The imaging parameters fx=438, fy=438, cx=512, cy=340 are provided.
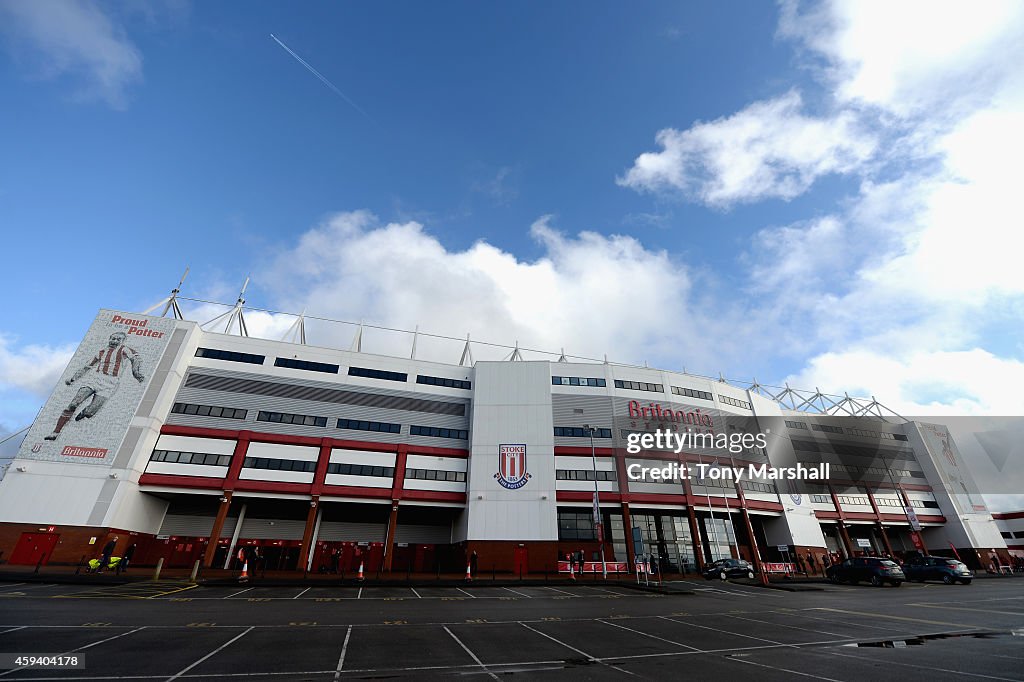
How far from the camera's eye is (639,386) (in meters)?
52.3

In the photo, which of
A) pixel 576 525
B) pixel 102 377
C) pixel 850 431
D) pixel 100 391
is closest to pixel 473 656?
pixel 576 525

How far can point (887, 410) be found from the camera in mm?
74250

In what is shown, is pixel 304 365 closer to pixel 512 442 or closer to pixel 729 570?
pixel 512 442

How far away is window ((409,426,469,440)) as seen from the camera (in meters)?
46.8

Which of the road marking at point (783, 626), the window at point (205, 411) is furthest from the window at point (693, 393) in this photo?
the window at point (205, 411)

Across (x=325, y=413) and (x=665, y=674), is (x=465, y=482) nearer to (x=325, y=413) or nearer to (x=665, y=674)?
(x=325, y=413)

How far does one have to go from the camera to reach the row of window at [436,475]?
44.3m

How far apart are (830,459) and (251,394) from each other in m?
75.9

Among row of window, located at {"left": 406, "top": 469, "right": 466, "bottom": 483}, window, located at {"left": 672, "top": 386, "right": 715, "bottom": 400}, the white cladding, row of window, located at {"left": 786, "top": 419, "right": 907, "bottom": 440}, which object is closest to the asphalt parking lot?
the white cladding

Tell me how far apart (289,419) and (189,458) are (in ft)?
28.4

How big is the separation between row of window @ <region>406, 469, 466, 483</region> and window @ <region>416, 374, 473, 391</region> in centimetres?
996

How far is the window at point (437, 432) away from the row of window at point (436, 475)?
388 centimetres

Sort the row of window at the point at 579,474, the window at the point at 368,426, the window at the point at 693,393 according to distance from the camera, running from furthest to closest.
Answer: the window at the point at 693,393 < the window at the point at 368,426 < the row of window at the point at 579,474

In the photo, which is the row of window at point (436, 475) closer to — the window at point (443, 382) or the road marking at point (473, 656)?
the window at point (443, 382)
